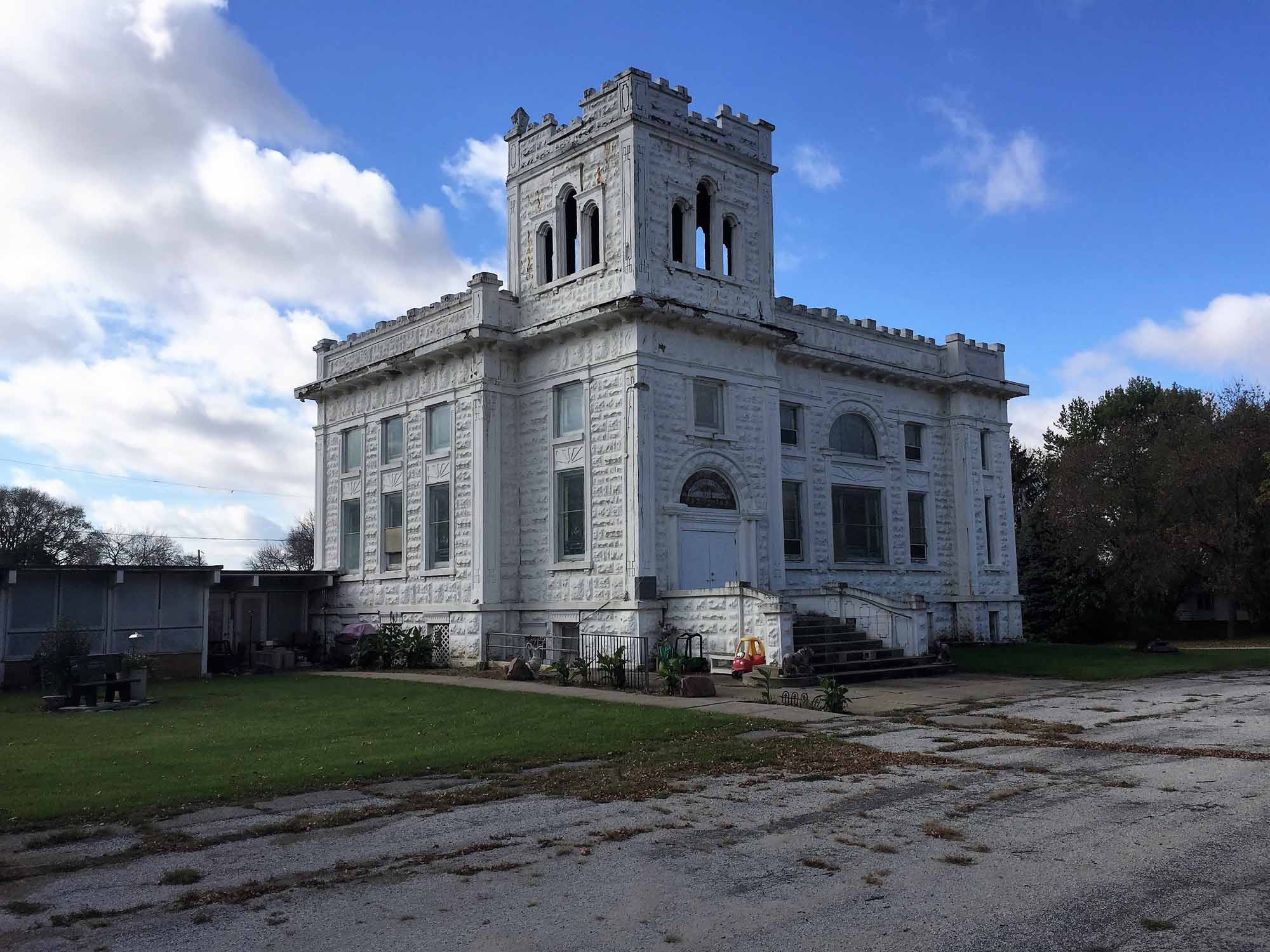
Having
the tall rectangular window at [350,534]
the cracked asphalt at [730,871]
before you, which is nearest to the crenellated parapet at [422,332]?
the tall rectangular window at [350,534]

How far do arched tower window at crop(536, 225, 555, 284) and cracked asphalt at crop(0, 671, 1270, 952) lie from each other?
18815 millimetres

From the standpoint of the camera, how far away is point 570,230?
2684cm

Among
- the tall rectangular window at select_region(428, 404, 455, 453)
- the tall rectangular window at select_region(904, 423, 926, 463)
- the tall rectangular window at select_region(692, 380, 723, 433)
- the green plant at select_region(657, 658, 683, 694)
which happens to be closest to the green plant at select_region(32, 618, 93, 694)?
the tall rectangular window at select_region(428, 404, 455, 453)

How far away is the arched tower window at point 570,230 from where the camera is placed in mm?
26672

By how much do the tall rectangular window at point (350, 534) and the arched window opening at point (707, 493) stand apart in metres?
12.0

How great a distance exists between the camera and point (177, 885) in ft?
22.2

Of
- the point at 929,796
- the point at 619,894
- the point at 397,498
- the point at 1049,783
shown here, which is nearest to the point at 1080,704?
the point at 1049,783

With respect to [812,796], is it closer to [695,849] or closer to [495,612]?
[695,849]

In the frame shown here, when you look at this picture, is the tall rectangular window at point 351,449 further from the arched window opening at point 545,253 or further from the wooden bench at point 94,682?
the wooden bench at point 94,682

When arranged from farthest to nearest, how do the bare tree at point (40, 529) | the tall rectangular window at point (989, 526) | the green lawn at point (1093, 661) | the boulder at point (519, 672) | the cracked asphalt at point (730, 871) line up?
the bare tree at point (40, 529) → the tall rectangular window at point (989, 526) → the green lawn at point (1093, 661) → the boulder at point (519, 672) → the cracked asphalt at point (730, 871)

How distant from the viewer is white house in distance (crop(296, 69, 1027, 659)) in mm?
24156

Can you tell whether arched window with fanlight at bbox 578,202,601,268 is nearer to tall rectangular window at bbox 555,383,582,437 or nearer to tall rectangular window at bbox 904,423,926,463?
tall rectangular window at bbox 555,383,582,437

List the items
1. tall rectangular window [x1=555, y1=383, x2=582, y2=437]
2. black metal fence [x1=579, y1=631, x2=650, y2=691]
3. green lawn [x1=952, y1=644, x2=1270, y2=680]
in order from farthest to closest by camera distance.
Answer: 1. tall rectangular window [x1=555, y1=383, x2=582, y2=437]
2. green lawn [x1=952, y1=644, x2=1270, y2=680]
3. black metal fence [x1=579, y1=631, x2=650, y2=691]

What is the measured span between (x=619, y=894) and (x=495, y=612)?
66.4 ft
